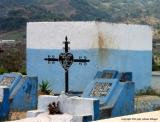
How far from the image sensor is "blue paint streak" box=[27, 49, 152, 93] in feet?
56.9

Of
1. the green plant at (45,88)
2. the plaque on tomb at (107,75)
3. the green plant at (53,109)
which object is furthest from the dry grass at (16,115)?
the green plant at (45,88)

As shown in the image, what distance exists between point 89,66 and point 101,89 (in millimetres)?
5222

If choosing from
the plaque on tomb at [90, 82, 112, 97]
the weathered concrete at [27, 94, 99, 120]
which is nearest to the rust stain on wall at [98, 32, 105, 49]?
the plaque on tomb at [90, 82, 112, 97]

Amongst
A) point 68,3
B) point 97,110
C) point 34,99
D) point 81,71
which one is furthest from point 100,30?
point 68,3

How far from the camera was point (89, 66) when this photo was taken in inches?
679

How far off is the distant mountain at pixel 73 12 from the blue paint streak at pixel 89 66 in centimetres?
3153

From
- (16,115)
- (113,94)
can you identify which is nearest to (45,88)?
(16,115)

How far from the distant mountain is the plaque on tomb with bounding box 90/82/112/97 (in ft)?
126

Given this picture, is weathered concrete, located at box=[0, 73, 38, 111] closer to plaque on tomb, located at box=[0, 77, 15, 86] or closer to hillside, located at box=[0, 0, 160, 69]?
plaque on tomb, located at box=[0, 77, 15, 86]

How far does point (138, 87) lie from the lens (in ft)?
61.8

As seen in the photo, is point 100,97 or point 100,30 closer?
point 100,97

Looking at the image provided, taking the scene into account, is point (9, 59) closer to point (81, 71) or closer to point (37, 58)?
point (37, 58)

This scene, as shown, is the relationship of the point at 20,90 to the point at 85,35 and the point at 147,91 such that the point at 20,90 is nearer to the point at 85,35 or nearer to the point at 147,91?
the point at 85,35

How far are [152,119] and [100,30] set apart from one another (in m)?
9.01
